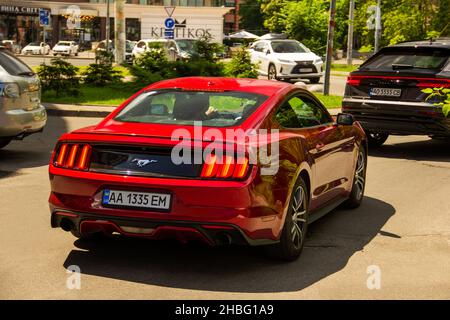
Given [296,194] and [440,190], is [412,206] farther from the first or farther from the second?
[296,194]

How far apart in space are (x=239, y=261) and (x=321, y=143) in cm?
143

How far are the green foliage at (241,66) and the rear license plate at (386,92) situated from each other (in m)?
10.0

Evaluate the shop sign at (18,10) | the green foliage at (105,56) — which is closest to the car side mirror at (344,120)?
the green foliage at (105,56)

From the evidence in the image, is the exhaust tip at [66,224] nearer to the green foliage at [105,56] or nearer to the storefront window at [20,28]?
the green foliage at [105,56]

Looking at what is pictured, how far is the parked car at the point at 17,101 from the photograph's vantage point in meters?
11.3

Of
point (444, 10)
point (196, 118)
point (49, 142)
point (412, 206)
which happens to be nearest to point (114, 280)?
point (196, 118)

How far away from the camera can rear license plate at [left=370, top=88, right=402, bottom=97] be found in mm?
13039

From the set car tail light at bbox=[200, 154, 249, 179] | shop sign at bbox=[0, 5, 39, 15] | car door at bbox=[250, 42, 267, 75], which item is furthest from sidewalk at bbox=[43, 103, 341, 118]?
shop sign at bbox=[0, 5, 39, 15]

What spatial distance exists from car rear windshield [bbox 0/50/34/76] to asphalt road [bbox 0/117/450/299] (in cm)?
279

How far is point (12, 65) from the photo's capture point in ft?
39.0

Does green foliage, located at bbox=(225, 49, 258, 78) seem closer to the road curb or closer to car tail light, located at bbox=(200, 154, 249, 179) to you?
the road curb

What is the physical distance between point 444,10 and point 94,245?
1042 inches

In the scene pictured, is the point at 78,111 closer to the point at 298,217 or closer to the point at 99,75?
the point at 99,75

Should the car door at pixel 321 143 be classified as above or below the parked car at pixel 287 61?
above
